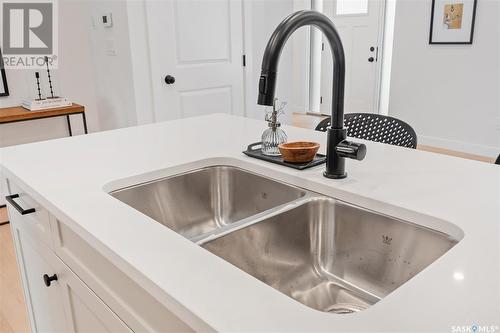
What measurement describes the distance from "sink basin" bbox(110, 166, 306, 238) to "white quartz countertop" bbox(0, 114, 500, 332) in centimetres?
3

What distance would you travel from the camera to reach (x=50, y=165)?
4.20 ft

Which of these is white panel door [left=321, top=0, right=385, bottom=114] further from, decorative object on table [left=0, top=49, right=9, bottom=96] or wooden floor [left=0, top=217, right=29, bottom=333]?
wooden floor [left=0, top=217, right=29, bottom=333]

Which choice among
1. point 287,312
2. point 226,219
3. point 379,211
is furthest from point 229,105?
point 287,312

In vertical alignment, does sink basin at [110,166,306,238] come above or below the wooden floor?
above

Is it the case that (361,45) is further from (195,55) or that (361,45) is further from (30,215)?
(30,215)

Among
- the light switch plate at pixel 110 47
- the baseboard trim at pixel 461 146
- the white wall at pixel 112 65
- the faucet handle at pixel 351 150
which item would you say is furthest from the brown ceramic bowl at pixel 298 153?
the baseboard trim at pixel 461 146

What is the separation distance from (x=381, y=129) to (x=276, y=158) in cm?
58

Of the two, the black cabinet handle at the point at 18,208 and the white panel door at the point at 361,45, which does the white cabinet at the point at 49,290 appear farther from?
the white panel door at the point at 361,45

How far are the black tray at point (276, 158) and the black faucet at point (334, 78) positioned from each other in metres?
0.10

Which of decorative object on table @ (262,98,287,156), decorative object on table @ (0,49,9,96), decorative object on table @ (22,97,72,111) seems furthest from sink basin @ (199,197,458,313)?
decorative object on table @ (0,49,9,96)

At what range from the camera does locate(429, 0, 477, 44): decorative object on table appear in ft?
14.1

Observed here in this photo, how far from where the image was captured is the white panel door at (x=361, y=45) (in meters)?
5.62

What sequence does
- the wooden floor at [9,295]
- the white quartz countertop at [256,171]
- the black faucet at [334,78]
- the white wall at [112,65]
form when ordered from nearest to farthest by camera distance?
the white quartz countertop at [256,171] < the black faucet at [334,78] < the wooden floor at [9,295] < the white wall at [112,65]

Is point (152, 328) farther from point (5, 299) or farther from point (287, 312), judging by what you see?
point (5, 299)
